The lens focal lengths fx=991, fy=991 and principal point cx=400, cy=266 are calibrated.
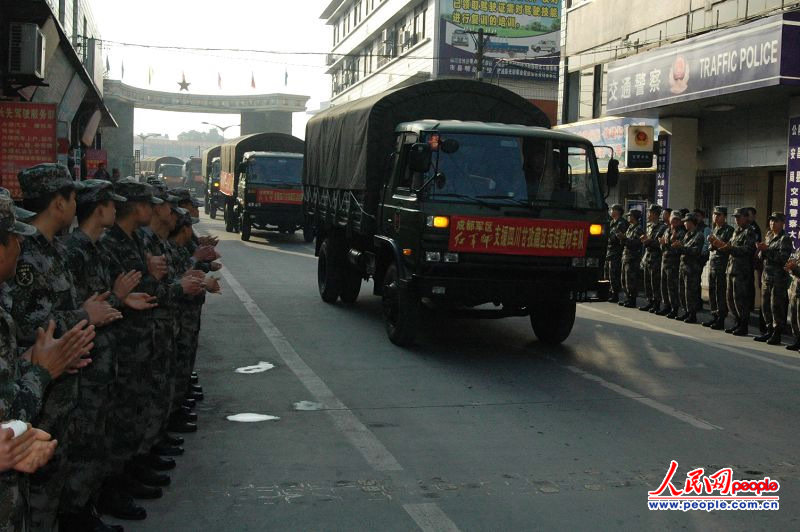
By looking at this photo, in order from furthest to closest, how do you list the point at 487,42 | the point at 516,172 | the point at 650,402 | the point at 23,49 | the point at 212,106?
the point at 212,106, the point at 487,42, the point at 23,49, the point at 516,172, the point at 650,402

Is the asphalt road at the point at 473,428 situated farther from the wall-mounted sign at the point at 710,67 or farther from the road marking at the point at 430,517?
the wall-mounted sign at the point at 710,67

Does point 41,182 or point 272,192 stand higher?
point 272,192

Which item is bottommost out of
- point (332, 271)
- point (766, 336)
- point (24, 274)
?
point (766, 336)

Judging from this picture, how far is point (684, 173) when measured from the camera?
67.8ft

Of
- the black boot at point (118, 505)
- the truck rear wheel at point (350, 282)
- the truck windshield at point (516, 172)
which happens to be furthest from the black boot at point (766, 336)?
the black boot at point (118, 505)

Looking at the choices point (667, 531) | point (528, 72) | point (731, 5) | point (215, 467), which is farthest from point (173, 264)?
point (528, 72)

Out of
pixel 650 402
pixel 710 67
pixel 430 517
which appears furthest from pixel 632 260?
pixel 430 517

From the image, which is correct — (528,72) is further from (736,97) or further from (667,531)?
(667,531)

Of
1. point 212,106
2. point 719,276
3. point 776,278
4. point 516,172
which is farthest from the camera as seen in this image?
point 212,106

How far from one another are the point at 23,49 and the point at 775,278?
11778 mm

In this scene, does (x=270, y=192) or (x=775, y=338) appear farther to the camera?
(x=270, y=192)

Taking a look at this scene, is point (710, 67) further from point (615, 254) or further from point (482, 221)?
point (482, 221)

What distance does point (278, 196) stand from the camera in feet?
92.4

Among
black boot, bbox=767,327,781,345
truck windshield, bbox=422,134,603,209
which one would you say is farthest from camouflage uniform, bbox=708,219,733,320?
truck windshield, bbox=422,134,603,209
